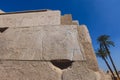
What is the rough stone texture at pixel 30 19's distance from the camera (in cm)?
256

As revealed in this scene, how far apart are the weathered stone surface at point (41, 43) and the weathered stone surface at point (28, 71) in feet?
0.28

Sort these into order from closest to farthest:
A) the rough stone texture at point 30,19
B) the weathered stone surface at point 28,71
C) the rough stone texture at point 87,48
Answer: the weathered stone surface at point 28,71 < the rough stone texture at point 87,48 < the rough stone texture at point 30,19

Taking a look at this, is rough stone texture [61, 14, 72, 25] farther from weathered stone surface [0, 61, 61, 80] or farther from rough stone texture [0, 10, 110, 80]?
weathered stone surface [0, 61, 61, 80]

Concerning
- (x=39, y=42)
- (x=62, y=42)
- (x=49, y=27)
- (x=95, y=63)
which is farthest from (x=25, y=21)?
(x=95, y=63)

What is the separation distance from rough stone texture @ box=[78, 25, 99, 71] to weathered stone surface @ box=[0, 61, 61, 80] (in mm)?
436

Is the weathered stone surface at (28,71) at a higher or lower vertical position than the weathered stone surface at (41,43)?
lower

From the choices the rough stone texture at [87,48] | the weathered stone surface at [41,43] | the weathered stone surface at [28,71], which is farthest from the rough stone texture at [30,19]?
the weathered stone surface at [28,71]

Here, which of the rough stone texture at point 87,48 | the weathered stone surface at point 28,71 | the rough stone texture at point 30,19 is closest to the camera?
the weathered stone surface at point 28,71

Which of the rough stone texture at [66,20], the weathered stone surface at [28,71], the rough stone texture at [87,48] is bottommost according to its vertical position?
the weathered stone surface at [28,71]

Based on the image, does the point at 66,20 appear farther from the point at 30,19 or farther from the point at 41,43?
the point at 41,43

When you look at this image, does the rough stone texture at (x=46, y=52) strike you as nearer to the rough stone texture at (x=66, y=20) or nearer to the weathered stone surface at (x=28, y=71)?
the weathered stone surface at (x=28, y=71)

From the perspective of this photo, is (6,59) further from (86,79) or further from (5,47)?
(86,79)

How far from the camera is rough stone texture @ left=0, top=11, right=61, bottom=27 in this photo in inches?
101

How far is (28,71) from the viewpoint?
6.14 ft
